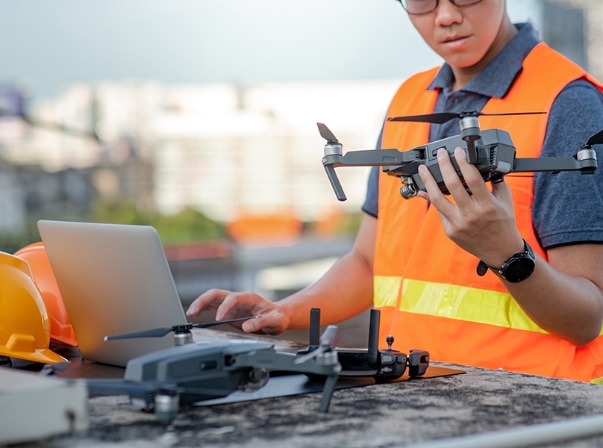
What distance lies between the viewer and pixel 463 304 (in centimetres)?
244

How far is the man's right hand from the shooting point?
229 centimetres

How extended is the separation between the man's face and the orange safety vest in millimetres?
135

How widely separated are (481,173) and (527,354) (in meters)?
0.70

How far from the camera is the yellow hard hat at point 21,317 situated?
6.95ft

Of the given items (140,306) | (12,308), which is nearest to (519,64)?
(140,306)

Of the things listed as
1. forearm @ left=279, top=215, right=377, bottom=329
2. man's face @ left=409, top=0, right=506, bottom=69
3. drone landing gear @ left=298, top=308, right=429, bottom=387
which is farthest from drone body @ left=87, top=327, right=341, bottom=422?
man's face @ left=409, top=0, right=506, bottom=69

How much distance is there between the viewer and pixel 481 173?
1817 mm

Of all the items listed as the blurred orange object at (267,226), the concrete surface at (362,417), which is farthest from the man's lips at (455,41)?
the blurred orange object at (267,226)

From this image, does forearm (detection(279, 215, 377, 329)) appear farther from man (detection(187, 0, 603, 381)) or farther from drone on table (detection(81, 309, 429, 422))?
drone on table (detection(81, 309, 429, 422))

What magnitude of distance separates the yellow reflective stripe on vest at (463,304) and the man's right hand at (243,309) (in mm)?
366

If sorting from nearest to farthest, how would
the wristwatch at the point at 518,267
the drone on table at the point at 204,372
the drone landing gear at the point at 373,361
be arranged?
the drone on table at the point at 204,372, the drone landing gear at the point at 373,361, the wristwatch at the point at 518,267

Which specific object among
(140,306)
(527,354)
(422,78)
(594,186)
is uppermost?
(422,78)

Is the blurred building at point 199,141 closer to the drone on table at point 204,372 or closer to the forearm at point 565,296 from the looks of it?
the forearm at point 565,296

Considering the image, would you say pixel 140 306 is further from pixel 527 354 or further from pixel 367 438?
pixel 527 354
